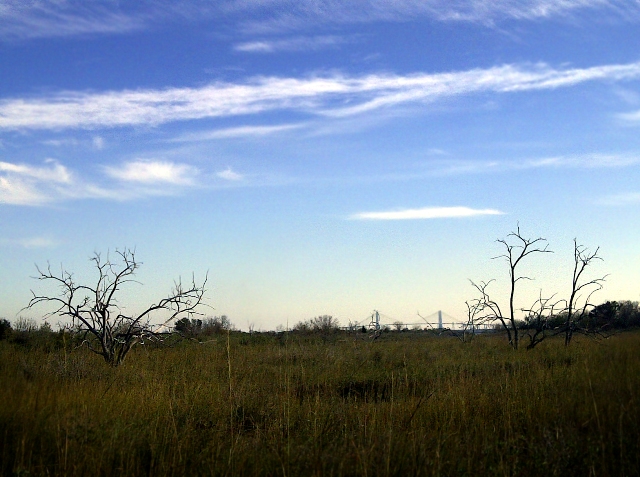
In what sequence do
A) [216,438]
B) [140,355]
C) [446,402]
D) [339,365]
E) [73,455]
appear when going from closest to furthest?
[73,455] → [216,438] → [446,402] → [339,365] → [140,355]

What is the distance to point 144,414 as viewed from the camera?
376 inches

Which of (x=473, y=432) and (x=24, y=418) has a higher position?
(x=24, y=418)

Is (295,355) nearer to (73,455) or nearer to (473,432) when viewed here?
(473,432)

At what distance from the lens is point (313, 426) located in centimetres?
927

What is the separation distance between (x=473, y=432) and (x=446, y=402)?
1837 millimetres

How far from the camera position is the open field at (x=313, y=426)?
Result: 6684 millimetres

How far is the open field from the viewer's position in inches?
263

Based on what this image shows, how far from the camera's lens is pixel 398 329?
4459 centimetres

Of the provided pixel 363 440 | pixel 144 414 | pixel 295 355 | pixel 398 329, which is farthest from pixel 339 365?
pixel 398 329

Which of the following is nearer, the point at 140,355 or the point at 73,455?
the point at 73,455

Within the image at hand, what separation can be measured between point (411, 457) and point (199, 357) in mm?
12579

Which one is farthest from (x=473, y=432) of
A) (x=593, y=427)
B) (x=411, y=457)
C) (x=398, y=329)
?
(x=398, y=329)

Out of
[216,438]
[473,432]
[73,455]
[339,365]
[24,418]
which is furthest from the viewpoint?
[339,365]

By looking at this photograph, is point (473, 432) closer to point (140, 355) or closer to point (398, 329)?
point (140, 355)
